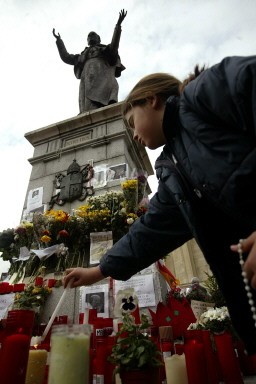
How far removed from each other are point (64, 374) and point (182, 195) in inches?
34.0

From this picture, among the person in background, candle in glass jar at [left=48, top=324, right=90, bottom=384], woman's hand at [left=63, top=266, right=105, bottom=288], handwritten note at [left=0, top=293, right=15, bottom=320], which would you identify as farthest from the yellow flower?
the person in background

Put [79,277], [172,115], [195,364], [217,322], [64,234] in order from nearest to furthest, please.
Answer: [172,115], [195,364], [79,277], [217,322], [64,234]

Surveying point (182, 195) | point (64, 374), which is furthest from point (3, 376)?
point (182, 195)

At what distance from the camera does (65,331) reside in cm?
116

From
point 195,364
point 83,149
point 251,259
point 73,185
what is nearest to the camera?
point 251,259

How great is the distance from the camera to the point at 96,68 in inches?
305

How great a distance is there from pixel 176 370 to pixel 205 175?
3.78ft

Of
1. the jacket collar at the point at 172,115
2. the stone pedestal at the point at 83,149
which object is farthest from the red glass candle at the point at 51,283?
the jacket collar at the point at 172,115

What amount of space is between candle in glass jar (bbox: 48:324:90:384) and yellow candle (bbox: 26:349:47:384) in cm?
32

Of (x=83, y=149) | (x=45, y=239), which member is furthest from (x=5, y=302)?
(x=83, y=149)

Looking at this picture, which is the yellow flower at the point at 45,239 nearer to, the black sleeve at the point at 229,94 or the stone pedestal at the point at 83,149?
the stone pedestal at the point at 83,149

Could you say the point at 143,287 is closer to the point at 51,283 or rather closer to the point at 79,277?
the point at 51,283

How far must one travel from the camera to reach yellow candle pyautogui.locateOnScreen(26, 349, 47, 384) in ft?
4.53

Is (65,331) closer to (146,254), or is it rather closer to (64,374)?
(64,374)
